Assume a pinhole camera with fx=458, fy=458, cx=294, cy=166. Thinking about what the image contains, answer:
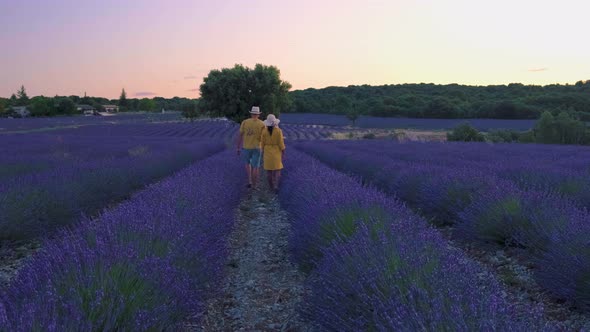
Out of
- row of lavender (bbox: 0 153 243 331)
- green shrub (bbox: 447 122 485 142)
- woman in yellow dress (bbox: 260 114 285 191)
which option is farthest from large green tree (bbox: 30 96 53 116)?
row of lavender (bbox: 0 153 243 331)

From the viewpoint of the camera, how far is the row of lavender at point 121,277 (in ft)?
5.34

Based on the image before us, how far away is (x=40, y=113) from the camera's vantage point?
7269cm

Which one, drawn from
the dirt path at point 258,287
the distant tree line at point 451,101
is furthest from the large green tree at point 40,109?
the dirt path at point 258,287

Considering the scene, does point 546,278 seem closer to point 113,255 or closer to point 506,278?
point 506,278

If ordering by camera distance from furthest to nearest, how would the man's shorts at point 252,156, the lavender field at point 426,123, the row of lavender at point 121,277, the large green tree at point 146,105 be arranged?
the large green tree at point 146,105 → the lavender field at point 426,123 → the man's shorts at point 252,156 → the row of lavender at point 121,277

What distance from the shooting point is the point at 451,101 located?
2108 inches

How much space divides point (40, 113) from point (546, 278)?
81894mm

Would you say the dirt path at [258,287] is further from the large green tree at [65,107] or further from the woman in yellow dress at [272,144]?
the large green tree at [65,107]

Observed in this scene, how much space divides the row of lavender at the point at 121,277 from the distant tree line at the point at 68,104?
7171 cm

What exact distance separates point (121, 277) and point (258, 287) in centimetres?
146

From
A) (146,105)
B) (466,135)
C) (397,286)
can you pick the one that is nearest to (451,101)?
(466,135)

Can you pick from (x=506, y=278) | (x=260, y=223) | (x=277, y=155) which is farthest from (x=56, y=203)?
(x=506, y=278)

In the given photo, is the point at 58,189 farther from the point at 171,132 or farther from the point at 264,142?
the point at 171,132

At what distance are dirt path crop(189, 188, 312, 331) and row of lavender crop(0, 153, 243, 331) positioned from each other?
0.61 ft
